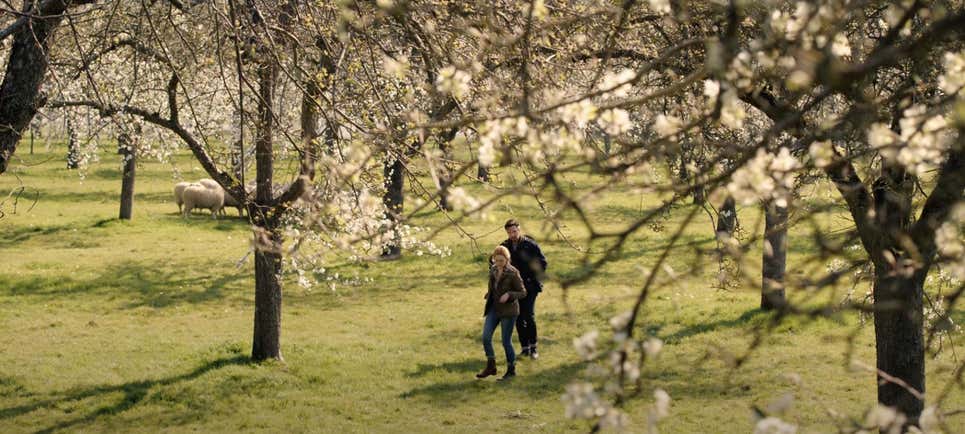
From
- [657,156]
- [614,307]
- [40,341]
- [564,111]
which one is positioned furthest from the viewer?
[614,307]

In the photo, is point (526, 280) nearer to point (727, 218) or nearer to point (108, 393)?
point (727, 218)

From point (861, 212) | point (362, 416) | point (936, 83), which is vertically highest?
point (936, 83)

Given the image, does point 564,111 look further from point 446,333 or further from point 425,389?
point 446,333

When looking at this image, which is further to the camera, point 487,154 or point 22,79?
point 22,79

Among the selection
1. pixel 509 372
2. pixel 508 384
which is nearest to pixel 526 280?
pixel 509 372

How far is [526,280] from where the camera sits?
1430 cm

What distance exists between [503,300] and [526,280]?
1.27m

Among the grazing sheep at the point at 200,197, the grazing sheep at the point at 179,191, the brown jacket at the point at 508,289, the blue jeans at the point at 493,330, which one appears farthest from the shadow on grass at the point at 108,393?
the grazing sheep at the point at 179,191

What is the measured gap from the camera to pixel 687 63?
888cm

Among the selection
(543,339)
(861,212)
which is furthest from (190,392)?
(861,212)

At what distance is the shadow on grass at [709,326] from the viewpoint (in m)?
16.4

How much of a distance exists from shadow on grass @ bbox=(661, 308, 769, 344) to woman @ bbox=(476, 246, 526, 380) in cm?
364

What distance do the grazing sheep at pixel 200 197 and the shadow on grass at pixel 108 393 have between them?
16.9 m

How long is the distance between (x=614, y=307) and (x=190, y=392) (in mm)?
7831
